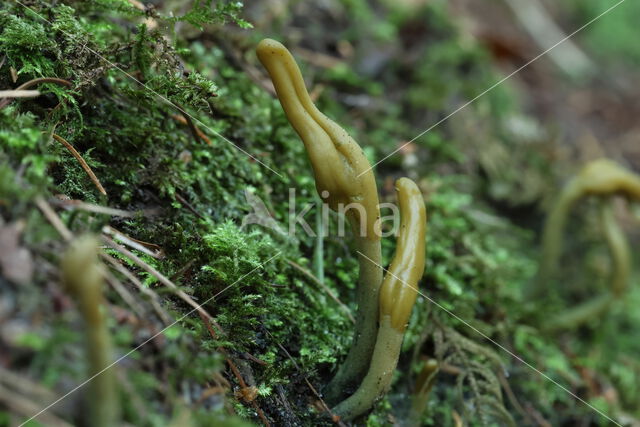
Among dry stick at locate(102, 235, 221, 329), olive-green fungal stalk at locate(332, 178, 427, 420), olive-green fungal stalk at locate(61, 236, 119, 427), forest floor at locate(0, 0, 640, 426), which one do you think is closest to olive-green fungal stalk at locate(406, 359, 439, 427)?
forest floor at locate(0, 0, 640, 426)

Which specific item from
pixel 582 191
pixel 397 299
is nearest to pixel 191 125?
pixel 397 299

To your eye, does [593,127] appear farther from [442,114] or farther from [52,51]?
[52,51]

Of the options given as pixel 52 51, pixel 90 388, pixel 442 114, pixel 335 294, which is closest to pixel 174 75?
pixel 52 51

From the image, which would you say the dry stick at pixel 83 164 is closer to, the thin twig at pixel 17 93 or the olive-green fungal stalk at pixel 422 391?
the thin twig at pixel 17 93

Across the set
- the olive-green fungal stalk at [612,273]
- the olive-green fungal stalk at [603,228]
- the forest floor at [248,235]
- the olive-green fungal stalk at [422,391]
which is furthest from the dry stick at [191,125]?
the olive-green fungal stalk at [612,273]

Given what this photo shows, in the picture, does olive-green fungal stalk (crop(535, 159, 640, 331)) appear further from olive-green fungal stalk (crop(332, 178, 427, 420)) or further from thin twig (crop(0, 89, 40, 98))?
thin twig (crop(0, 89, 40, 98))

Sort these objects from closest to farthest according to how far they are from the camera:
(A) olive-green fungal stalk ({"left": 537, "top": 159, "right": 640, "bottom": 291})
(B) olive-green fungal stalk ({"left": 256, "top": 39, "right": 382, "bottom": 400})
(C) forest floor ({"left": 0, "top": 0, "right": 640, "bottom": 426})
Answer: (C) forest floor ({"left": 0, "top": 0, "right": 640, "bottom": 426}) < (B) olive-green fungal stalk ({"left": 256, "top": 39, "right": 382, "bottom": 400}) < (A) olive-green fungal stalk ({"left": 537, "top": 159, "right": 640, "bottom": 291})
